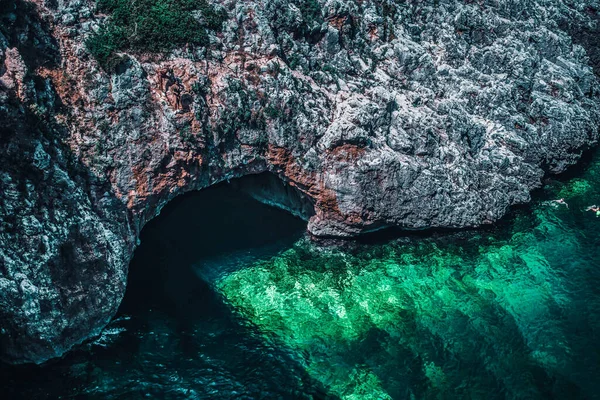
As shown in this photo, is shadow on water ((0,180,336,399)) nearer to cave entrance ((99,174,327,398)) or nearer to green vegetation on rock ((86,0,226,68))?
cave entrance ((99,174,327,398))

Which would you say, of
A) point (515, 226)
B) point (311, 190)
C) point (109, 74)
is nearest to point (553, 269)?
point (515, 226)

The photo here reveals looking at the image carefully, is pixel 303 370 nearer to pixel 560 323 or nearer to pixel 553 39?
pixel 560 323

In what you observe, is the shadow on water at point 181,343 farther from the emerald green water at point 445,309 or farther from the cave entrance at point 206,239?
the emerald green water at point 445,309

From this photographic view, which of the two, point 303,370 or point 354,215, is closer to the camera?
point 303,370

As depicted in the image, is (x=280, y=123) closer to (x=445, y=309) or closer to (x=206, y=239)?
(x=206, y=239)

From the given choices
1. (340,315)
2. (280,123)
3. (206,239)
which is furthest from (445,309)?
(206,239)

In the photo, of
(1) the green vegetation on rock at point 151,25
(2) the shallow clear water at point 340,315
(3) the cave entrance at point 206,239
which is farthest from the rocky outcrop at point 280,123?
(2) the shallow clear water at point 340,315

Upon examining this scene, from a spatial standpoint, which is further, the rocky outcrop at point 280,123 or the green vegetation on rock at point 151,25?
the green vegetation on rock at point 151,25
